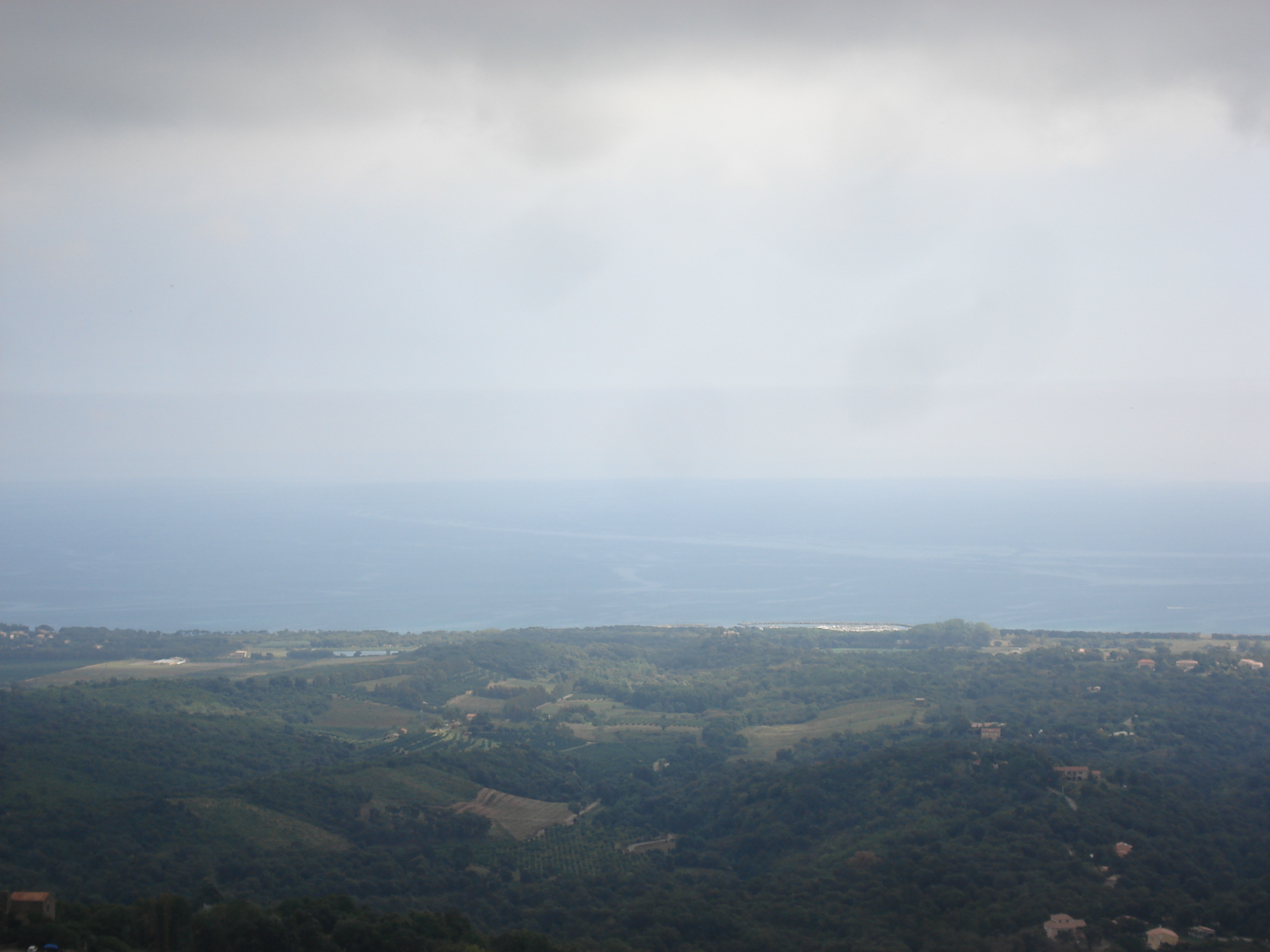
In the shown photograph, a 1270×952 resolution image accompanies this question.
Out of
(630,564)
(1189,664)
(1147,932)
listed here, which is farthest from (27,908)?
(630,564)

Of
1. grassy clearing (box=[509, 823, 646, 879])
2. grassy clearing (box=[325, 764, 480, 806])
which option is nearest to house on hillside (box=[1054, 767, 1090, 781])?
grassy clearing (box=[509, 823, 646, 879])

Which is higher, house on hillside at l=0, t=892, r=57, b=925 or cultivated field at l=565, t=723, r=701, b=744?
house on hillside at l=0, t=892, r=57, b=925

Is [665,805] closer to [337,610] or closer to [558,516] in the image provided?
[337,610]

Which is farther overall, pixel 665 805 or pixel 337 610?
pixel 337 610

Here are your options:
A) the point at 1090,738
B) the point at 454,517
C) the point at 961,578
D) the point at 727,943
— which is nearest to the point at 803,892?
the point at 727,943

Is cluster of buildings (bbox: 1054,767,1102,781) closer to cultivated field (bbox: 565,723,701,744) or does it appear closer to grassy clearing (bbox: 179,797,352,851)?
cultivated field (bbox: 565,723,701,744)

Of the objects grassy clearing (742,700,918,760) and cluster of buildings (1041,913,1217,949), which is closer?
cluster of buildings (1041,913,1217,949)
